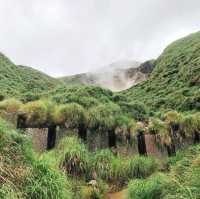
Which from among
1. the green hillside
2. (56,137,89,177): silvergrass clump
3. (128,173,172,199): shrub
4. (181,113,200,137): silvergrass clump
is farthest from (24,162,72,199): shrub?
the green hillside

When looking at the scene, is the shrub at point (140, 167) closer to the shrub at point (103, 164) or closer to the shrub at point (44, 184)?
the shrub at point (103, 164)

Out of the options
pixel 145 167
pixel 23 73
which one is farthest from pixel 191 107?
pixel 23 73

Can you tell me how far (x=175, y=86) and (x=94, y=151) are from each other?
10.4 metres

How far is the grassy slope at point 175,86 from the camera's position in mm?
13790

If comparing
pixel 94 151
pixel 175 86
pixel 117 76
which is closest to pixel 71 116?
pixel 94 151

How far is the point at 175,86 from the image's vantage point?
56.3 feet

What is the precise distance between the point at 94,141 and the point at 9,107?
7.16 ft

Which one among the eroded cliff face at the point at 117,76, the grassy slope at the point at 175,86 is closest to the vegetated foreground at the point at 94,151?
the grassy slope at the point at 175,86

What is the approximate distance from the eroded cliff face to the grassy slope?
41.4 feet

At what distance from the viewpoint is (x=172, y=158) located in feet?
25.1

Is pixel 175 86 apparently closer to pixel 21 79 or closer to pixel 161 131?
pixel 161 131

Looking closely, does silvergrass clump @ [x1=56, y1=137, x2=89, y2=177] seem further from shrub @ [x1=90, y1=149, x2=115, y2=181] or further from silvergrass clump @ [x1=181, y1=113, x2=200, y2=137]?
silvergrass clump @ [x1=181, y1=113, x2=200, y2=137]

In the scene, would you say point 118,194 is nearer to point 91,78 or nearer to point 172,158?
point 172,158

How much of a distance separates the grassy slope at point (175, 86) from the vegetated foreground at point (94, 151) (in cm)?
335
